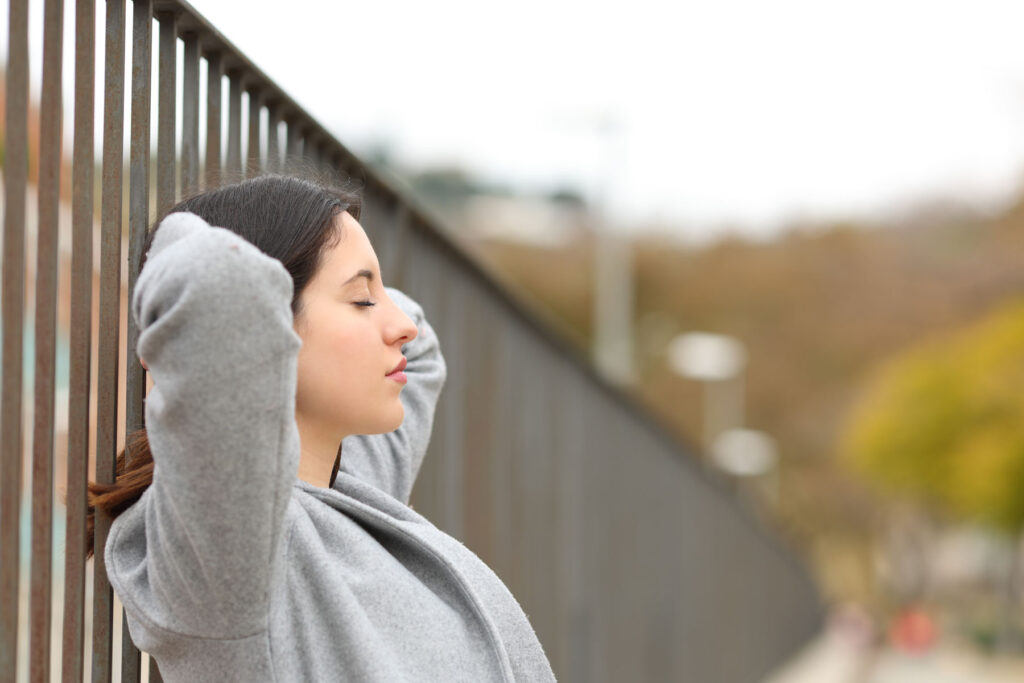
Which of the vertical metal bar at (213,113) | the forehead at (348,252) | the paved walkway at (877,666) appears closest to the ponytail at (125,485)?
the forehead at (348,252)

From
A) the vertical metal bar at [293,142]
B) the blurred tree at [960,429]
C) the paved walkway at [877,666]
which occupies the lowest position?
the paved walkway at [877,666]

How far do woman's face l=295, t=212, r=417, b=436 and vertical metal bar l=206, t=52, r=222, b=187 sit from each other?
1.99 feet

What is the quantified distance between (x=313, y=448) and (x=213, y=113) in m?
0.82

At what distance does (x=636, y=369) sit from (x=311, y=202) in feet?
189

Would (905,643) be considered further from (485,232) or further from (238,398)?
(485,232)

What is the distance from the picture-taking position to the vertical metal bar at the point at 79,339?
213 centimetres

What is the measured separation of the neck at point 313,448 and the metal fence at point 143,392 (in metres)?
0.28

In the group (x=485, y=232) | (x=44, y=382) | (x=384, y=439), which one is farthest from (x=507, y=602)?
(x=485, y=232)

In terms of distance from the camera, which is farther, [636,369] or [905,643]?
[636,369]

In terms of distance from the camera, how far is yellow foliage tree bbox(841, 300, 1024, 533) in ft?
109

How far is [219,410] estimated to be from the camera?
1686 mm

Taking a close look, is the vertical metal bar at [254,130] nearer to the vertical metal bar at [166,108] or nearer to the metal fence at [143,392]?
the metal fence at [143,392]

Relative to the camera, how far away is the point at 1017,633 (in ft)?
118

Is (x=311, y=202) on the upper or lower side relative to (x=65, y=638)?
upper
